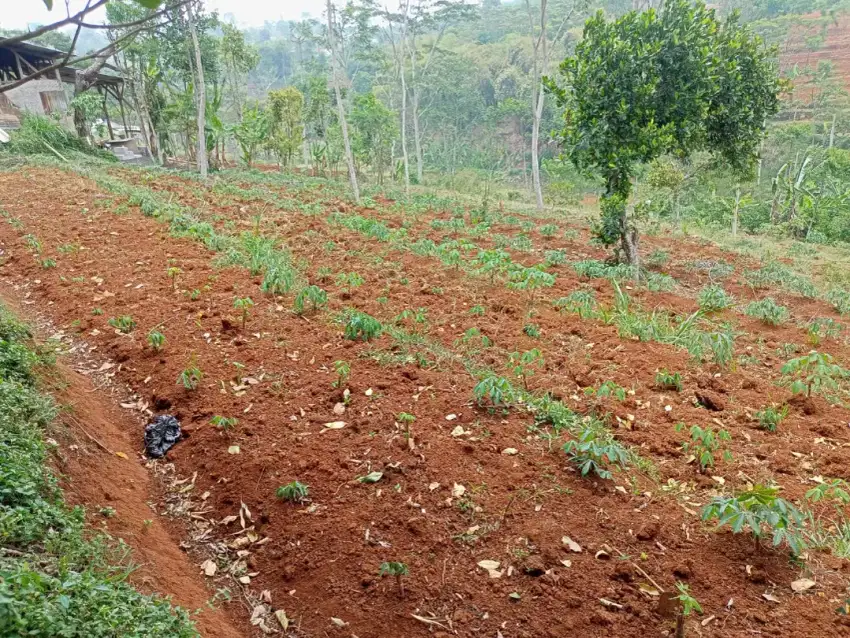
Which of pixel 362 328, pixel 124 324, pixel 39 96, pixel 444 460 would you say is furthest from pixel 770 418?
pixel 39 96

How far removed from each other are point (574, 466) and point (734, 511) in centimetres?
87

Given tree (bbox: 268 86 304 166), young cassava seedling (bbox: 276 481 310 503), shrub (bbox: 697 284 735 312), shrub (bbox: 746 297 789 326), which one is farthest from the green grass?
tree (bbox: 268 86 304 166)

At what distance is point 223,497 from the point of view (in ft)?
10.3

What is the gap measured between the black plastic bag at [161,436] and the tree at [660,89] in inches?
→ 250

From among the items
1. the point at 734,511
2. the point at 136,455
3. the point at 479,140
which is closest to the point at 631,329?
the point at 734,511

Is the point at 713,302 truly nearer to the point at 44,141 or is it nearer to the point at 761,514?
the point at 761,514

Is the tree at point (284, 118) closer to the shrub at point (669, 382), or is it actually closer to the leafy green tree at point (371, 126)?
the leafy green tree at point (371, 126)

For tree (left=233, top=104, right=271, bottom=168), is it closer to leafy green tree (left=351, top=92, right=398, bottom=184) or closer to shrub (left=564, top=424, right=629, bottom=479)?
leafy green tree (left=351, top=92, right=398, bottom=184)

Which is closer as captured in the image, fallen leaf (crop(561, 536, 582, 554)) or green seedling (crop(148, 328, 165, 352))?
fallen leaf (crop(561, 536, 582, 554))

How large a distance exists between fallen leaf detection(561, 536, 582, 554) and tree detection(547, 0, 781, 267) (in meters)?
5.92

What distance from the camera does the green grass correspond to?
173 centimetres

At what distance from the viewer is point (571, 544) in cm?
267

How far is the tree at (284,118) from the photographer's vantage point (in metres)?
22.5

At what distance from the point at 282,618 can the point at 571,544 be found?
1424 millimetres
